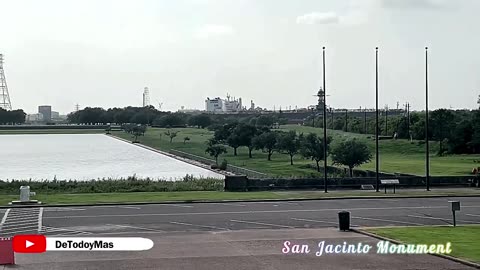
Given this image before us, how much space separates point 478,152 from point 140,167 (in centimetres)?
4033

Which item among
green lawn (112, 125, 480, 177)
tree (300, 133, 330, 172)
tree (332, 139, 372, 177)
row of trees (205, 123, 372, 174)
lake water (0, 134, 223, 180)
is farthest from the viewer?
tree (300, 133, 330, 172)

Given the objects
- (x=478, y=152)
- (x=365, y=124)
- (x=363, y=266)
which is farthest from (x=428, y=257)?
(x=365, y=124)

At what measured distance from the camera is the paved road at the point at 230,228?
1948cm

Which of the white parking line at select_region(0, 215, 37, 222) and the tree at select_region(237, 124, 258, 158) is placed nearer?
the white parking line at select_region(0, 215, 37, 222)

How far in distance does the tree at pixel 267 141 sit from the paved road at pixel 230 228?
6038cm

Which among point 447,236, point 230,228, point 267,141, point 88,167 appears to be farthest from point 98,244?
point 267,141

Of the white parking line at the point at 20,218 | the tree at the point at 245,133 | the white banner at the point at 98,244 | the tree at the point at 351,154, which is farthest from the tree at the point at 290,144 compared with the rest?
the white banner at the point at 98,244

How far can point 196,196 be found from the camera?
134 feet

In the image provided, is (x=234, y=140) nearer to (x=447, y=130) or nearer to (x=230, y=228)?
(x=447, y=130)

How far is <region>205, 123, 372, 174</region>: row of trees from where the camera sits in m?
68.9

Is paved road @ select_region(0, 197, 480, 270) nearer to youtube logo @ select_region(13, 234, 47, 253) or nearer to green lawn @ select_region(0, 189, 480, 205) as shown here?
youtube logo @ select_region(13, 234, 47, 253)

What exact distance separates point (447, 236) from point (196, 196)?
1894cm

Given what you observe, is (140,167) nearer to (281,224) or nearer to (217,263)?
(281,224)

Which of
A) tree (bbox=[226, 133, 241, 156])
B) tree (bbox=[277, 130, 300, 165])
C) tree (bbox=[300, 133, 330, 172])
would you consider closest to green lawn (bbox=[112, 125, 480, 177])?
tree (bbox=[277, 130, 300, 165])
